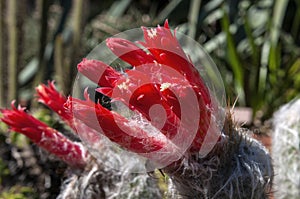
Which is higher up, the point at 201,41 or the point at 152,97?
the point at 201,41

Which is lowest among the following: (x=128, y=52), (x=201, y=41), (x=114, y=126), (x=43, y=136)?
(x=43, y=136)

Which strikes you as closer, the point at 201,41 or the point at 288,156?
the point at 288,156

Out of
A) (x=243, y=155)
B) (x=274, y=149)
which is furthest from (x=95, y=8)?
(x=243, y=155)

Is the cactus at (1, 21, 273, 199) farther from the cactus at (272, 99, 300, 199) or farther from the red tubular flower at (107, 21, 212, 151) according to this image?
the cactus at (272, 99, 300, 199)

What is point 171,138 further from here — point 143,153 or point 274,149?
point 274,149

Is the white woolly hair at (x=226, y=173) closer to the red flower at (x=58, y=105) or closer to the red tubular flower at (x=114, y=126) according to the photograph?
the red tubular flower at (x=114, y=126)

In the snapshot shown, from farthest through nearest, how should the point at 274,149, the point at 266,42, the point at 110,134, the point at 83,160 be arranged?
the point at 266,42 → the point at 274,149 → the point at 83,160 → the point at 110,134

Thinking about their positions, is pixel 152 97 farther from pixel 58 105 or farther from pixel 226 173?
pixel 58 105

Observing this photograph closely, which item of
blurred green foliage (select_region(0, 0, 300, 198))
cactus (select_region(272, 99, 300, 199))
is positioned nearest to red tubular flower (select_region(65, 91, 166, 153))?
cactus (select_region(272, 99, 300, 199))

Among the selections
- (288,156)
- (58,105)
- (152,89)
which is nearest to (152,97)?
(152,89)
